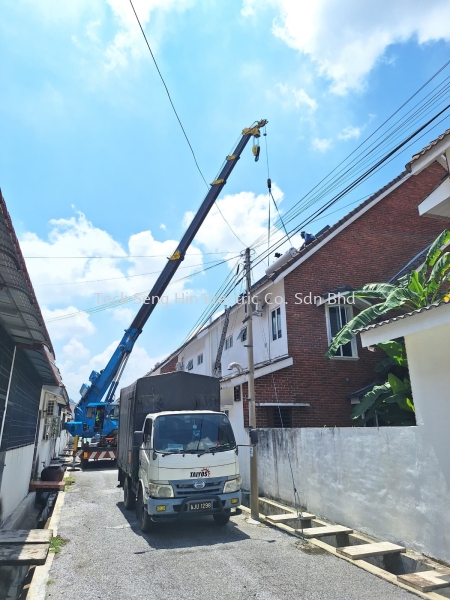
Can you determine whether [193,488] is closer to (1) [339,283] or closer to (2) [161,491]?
(2) [161,491]

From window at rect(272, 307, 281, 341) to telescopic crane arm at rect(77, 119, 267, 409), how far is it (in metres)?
4.73

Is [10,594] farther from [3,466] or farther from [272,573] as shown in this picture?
[272,573]

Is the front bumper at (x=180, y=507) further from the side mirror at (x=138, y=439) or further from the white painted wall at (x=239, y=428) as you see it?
the white painted wall at (x=239, y=428)

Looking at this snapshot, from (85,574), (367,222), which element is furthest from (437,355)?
(367,222)

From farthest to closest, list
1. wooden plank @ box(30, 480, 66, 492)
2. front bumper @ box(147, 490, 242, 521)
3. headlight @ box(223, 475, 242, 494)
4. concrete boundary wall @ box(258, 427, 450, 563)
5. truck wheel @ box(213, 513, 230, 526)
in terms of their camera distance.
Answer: wooden plank @ box(30, 480, 66, 492), truck wheel @ box(213, 513, 230, 526), headlight @ box(223, 475, 242, 494), front bumper @ box(147, 490, 242, 521), concrete boundary wall @ box(258, 427, 450, 563)

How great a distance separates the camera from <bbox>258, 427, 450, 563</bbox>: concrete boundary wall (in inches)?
233

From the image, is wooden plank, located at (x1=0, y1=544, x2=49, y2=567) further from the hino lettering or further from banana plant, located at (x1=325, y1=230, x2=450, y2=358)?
banana plant, located at (x1=325, y1=230, x2=450, y2=358)

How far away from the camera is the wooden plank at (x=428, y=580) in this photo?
4.96 meters

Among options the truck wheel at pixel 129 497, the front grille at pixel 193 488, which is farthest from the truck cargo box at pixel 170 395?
the front grille at pixel 193 488

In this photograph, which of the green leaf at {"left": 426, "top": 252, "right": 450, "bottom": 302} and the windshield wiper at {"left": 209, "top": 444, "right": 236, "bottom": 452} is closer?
the windshield wiper at {"left": 209, "top": 444, "right": 236, "bottom": 452}

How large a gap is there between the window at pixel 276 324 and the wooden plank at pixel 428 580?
8669mm

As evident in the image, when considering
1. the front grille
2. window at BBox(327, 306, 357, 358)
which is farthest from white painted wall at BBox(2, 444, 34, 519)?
window at BBox(327, 306, 357, 358)

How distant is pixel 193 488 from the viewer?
25.5ft

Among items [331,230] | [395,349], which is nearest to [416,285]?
[395,349]
